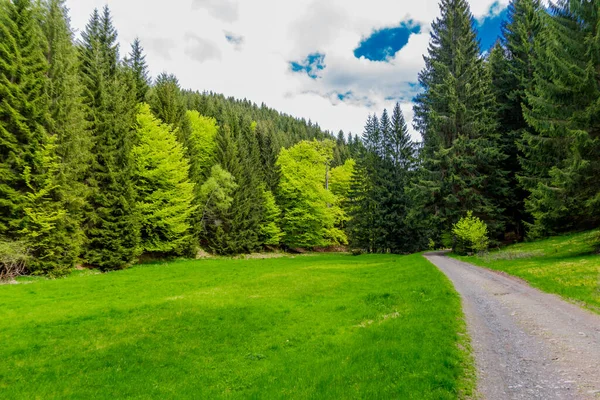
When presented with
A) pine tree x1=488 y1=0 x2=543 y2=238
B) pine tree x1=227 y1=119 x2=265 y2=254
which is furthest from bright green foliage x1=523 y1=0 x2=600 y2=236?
pine tree x1=227 y1=119 x2=265 y2=254

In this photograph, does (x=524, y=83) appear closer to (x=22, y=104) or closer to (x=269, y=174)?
(x=269, y=174)

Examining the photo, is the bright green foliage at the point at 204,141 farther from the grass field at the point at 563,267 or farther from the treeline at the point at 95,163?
the grass field at the point at 563,267

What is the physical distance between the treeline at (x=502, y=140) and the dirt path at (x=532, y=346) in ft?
43.2

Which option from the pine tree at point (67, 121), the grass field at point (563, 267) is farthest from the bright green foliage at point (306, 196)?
the pine tree at point (67, 121)

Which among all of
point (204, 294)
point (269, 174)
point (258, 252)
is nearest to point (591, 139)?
point (204, 294)

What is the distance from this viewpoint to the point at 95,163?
29609 mm

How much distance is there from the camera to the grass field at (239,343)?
7.17m

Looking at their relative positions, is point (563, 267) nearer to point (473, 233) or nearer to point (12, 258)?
point (473, 233)

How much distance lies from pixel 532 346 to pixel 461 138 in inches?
1247

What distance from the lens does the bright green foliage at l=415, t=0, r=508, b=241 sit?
35.1m

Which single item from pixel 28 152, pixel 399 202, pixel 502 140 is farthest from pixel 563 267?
pixel 28 152

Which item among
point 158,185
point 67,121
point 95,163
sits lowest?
point 158,185

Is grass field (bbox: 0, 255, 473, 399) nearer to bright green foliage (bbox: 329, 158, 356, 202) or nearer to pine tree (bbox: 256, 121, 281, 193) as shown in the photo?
pine tree (bbox: 256, 121, 281, 193)

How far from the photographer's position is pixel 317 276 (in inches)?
899
